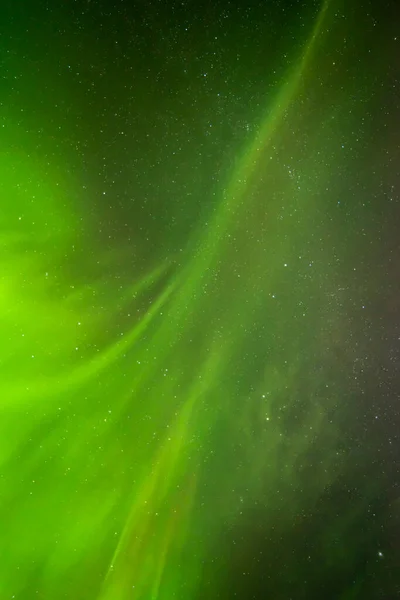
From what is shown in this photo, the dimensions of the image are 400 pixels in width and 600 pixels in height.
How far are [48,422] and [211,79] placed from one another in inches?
23.6

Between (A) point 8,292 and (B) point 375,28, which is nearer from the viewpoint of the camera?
(A) point 8,292

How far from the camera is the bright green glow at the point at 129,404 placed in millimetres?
719

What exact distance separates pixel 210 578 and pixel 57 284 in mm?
522

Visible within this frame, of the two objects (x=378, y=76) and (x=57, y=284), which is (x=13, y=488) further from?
(x=378, y=76)

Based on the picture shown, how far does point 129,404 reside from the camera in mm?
761

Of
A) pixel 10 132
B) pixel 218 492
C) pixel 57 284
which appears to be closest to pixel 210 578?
pixel 218 492

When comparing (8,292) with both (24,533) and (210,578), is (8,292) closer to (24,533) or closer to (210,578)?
(24,533)

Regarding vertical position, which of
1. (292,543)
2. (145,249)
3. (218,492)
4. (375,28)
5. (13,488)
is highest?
(375,28)

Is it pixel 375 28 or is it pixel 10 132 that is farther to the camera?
pixel 375 28

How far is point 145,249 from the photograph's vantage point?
77 centimetres

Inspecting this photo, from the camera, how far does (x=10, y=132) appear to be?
71 cm

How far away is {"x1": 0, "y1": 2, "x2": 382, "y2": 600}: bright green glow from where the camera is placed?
0.72m

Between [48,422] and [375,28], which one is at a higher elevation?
[375,28]

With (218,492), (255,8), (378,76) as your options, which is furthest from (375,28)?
(218,492)
